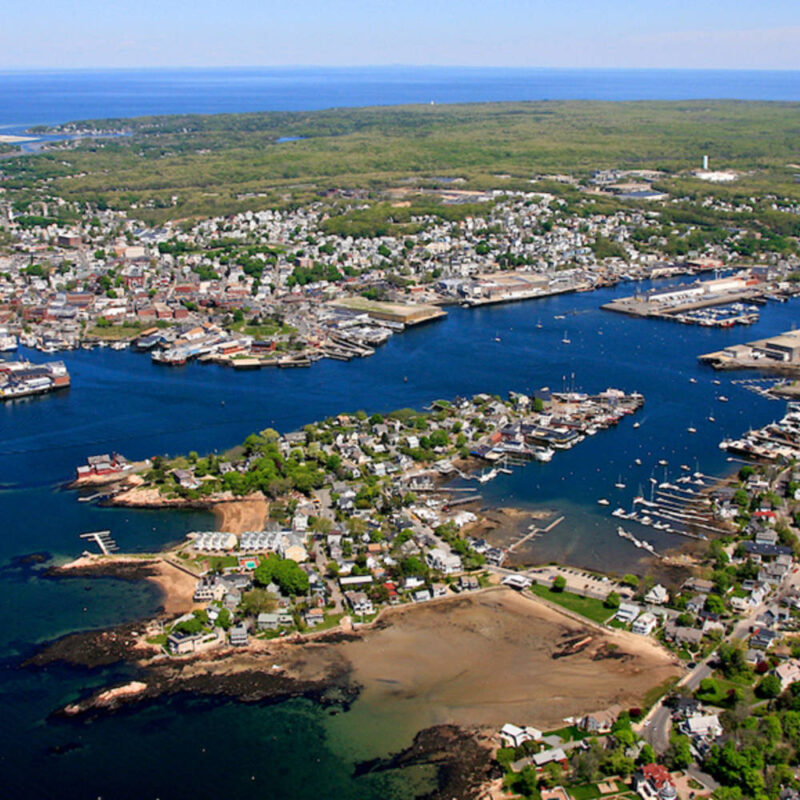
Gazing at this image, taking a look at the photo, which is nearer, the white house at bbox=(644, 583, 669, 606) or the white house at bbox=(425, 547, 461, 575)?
the white house at bbox=(644, 583, 669, 606)

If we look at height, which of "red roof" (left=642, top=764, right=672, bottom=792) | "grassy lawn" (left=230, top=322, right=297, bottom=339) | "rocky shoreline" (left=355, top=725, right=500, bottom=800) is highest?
"grassy lawn" (left=230, top=322, right=297, bottom=339)

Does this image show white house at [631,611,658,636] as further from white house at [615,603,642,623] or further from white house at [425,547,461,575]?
white house at [425,547,461,575]

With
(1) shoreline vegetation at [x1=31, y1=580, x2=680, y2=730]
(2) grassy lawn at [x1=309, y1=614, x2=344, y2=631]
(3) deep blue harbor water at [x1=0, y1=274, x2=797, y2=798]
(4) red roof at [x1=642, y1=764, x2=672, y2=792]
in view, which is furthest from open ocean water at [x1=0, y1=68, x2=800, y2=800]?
(4) red roof at [x1=642, y1=764, x2=672, y2=792]

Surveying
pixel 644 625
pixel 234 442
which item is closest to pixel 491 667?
pixel 644 625

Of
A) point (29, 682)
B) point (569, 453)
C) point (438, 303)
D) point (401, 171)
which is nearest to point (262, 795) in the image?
point (29, 682)

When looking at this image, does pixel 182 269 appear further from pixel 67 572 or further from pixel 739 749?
pixel 739 749
